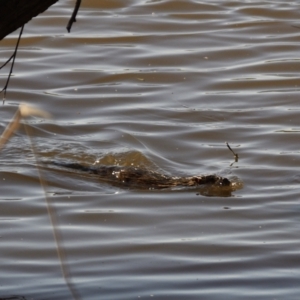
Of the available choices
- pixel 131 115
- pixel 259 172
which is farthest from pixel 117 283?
pixel 131 115

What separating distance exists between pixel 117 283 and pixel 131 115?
11.6 ft

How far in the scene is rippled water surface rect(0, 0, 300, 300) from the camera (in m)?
5.23

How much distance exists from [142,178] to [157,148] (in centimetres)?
79

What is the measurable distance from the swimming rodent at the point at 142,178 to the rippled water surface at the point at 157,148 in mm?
97

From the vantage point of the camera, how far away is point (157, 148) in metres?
7.57

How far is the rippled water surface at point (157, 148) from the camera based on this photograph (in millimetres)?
5230

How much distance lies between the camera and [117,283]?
503 cm

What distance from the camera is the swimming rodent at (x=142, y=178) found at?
6.67 meters

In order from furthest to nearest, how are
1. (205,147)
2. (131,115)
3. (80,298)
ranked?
(131,115) → (205,147) → (80,298)

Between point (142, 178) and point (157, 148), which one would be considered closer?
point (142, 178)

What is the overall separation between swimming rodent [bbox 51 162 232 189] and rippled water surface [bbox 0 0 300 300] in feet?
0.32

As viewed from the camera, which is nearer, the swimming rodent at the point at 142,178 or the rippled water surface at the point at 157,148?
the rippled water surface at the point at 157,148

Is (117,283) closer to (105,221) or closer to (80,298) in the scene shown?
(80,298)

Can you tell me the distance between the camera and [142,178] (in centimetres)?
682
